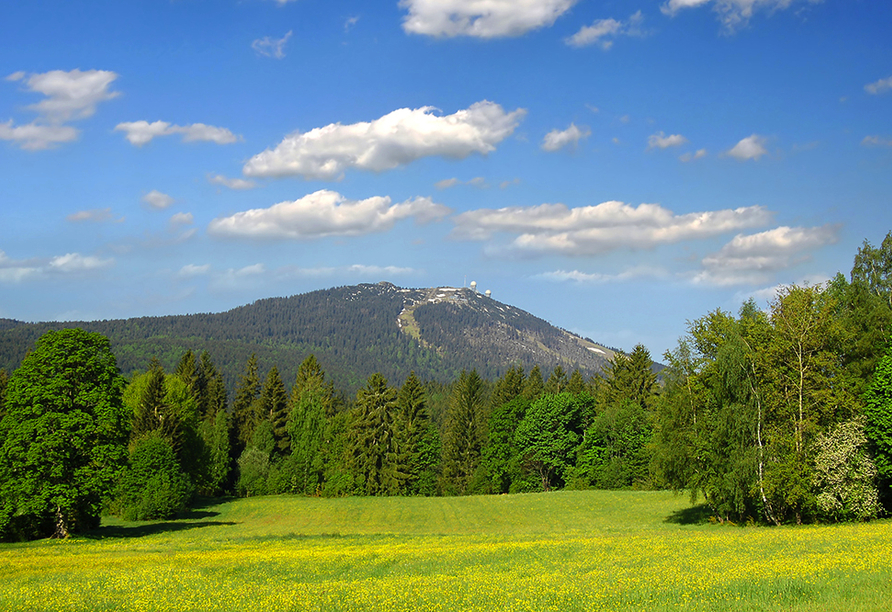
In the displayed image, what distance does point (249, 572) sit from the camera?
81.4 feet

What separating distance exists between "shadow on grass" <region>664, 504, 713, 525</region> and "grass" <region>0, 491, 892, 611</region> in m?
7.38

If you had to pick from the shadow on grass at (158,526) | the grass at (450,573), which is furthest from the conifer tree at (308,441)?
the grass at (450,573)

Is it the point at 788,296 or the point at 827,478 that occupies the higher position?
the point at 788,296

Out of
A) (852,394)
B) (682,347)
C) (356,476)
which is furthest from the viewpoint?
(356,476)

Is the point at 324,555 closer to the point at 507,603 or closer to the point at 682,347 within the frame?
the point at 507,603

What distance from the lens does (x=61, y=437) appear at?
4212 centimetres

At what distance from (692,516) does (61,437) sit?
47304mm

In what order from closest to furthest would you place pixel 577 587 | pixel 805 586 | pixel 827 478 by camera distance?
pixel 805 586 → pixel 577 587 → pixel 827 478

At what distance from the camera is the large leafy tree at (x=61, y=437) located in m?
40.8

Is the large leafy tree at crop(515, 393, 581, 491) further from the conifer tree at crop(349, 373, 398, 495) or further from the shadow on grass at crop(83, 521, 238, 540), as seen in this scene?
the shadow on grass at crop(83, 521, 238, 540)

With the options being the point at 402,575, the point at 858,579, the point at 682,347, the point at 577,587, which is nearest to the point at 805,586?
the point at 858,579

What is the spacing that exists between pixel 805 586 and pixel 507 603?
7587 millimetres

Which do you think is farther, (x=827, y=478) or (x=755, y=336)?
(x=755, y=336)

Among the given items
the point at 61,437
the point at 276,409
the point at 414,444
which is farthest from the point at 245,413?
the point at 61,437
